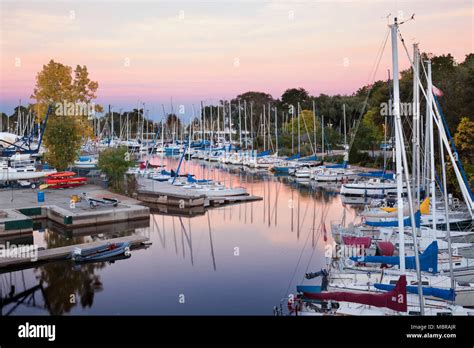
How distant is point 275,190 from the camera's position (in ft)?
146

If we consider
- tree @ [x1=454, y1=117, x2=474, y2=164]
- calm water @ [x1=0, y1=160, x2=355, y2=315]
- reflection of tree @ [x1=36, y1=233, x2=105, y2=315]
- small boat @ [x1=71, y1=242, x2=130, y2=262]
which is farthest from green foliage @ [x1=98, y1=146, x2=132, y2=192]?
tree @ [x1=454, y1=117, x2=474, y2=164]

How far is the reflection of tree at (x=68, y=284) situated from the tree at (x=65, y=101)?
2240 cm

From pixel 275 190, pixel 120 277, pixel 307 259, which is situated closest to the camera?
pixel 120 277

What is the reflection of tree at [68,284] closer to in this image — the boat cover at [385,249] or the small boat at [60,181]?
the boat cover at [385,249]

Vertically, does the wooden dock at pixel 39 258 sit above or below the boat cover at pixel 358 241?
below

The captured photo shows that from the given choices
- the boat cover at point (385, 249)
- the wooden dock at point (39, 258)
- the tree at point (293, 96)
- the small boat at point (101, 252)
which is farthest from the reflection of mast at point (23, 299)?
the tree at point (293, 96)

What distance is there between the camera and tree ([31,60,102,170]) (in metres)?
42.9

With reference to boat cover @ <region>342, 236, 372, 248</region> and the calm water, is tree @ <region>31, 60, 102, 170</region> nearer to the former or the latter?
the calm water

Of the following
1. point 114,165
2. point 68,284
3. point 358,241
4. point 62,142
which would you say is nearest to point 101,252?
point 68,284

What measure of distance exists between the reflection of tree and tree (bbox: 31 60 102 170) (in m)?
22.4

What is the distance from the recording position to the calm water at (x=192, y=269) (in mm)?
18125
